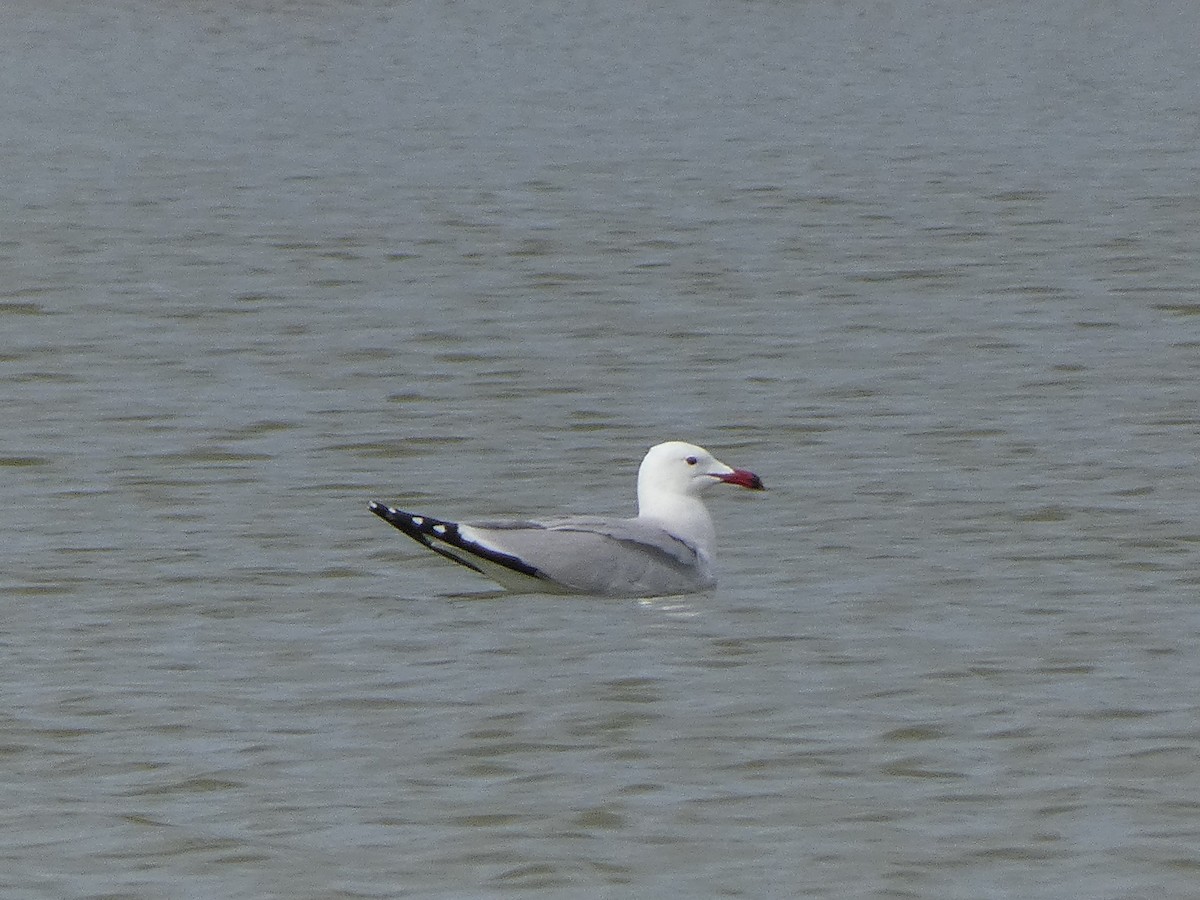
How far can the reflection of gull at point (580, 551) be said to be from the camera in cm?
1038

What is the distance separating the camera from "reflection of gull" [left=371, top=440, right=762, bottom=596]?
10383 millimetres

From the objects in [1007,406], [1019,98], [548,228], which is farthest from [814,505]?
[1019,98]

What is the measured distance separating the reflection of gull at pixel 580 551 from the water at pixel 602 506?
141mm

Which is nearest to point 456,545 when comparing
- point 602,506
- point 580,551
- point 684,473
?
point 580,551

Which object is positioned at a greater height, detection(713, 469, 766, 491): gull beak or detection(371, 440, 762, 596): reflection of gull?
detection(713, 469, 766, 491): gull beak

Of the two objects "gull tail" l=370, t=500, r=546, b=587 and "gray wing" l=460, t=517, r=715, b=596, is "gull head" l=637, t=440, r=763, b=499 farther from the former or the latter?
"gull tail" l=370, t=500, r=546, b=587

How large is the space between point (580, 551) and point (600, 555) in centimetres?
8

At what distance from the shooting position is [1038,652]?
9344mm

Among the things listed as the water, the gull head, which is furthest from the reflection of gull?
the gull head

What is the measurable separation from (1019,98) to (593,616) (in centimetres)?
2220

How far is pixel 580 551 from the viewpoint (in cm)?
1042

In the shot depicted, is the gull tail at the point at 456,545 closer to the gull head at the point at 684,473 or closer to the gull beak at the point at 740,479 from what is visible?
the gull head at the point at 684,473

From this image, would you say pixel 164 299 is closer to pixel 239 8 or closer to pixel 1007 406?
pixel 1007 406

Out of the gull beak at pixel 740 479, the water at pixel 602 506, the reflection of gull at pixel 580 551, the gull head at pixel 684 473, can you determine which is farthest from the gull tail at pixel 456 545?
the gull beak at pixel 740 479
